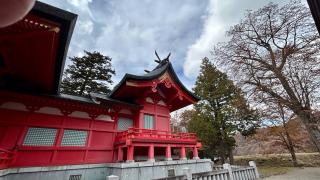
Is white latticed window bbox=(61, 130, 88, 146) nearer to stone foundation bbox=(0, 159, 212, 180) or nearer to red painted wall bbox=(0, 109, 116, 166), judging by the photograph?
red painted wall bbox=(0, 109, 116, 166)

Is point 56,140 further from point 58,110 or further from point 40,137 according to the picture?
point 58,110

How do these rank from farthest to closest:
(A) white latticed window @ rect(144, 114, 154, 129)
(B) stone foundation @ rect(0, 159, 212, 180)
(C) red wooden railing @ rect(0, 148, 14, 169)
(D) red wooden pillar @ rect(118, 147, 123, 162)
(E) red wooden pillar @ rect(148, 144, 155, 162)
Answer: (A) white latticed window @ rect(144, 114, 154, 129) → (D) red wooden pillar @ rect(118, 147, 123, 162) → (E) red wooden pillar @ rect(148, 144, 155, 162) → (B) stone foundation @ rect(0, 159, 212, 180) → (C) red wooden railing @ rect(0, 148, 14, 169)

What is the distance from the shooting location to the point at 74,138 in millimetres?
10016

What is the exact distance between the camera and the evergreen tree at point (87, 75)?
2464 cm

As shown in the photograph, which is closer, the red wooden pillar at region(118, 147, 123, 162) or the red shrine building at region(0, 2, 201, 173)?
the red shrine building at region(0, 2, 201, 173)

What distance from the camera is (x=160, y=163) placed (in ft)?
34.6

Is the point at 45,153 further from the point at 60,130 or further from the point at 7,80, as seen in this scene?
the point at 7,80

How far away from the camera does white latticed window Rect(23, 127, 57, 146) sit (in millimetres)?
8714

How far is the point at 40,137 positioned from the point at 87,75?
58.7ft

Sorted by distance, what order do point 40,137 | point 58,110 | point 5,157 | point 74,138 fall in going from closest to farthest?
point 5,157 < point 40,137 < point 58,110 < point 74,138

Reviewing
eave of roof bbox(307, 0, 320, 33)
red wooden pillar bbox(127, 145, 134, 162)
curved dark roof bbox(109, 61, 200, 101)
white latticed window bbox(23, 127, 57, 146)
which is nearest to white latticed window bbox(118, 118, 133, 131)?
curved dark roof bbox(109, 61, 200, 101)

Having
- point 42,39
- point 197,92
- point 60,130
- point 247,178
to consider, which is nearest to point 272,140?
point 197,92

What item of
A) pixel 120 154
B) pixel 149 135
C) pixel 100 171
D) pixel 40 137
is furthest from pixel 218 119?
pixel 40 137

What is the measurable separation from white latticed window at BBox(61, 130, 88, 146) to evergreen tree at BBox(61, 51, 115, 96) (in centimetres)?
1475
